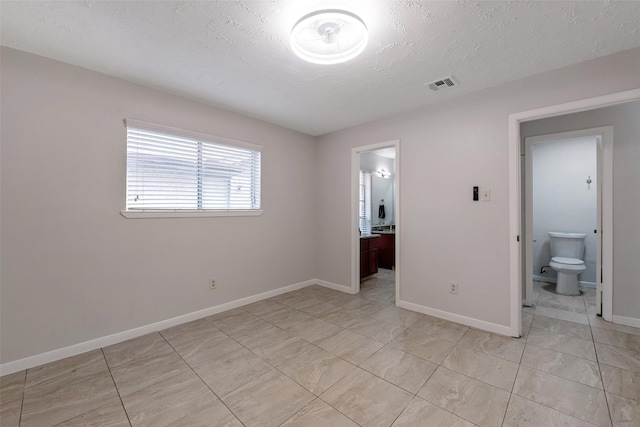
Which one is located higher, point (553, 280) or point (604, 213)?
point (604, 213)

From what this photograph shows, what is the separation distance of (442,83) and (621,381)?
2.71 metres

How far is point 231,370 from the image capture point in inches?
79.7

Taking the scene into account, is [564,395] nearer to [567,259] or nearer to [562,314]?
[562,314]

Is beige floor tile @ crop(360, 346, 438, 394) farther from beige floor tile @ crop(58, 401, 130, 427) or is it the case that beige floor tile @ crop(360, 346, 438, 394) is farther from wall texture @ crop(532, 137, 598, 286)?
wall texture @ crop(532, 137, 598, 286)

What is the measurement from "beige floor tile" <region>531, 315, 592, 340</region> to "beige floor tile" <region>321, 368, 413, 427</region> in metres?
2.01

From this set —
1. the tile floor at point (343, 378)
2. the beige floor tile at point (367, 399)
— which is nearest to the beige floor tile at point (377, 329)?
the tile floor at point (343, 378)

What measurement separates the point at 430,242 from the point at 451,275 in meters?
0.42

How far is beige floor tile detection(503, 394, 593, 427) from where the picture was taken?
1.48 m

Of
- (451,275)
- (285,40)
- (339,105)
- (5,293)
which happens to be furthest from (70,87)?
(451,275)

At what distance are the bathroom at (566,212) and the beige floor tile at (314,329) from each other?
11.5 ft

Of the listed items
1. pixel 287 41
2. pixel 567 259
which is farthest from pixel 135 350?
pixel 567 259

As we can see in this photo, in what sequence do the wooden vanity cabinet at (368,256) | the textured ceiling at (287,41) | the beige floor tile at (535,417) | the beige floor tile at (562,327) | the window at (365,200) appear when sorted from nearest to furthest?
the beige floor tile at (535,417) < the textured ceiling at (287,41) < the beige floor tile at (562,327) < the wooden vanity cabinet at (368,256) < the window at (365,200)

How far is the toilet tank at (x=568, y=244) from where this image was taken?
3.97 meters

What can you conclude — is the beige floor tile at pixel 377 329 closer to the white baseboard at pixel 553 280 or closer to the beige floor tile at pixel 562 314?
the beige floor tile at pixel 562 314
